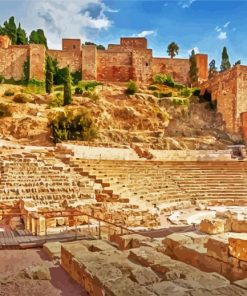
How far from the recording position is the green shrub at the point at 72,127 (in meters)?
26.2

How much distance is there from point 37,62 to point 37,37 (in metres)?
8.41

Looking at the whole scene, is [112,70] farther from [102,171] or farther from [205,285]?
[205,285]

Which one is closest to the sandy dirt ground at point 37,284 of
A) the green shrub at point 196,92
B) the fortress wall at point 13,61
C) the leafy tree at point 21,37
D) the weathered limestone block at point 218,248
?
the weathered limestone block at point 218,248

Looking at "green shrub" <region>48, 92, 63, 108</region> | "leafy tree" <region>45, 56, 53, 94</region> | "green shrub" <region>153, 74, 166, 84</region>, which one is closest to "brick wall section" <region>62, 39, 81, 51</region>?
"leafy tree" <region>45, 56, 53, 94</region>

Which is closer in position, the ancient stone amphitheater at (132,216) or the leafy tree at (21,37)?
the ancient stone amphitheater at (132,216)

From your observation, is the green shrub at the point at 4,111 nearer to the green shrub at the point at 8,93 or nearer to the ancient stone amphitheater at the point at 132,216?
the green shrub at the point at 8,93

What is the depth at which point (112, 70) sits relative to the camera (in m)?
Answer: 42.9

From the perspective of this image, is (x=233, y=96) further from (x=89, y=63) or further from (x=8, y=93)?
(x=8, y=93)

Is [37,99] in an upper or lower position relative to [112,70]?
lower

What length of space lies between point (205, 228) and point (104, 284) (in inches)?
189

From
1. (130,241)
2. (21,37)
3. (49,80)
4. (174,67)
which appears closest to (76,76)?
(49,80)

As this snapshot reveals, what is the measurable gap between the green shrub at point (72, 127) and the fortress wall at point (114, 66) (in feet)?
53.6

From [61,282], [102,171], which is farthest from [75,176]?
[61,282]

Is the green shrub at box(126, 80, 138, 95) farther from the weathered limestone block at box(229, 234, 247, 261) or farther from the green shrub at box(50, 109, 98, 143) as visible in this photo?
the weathered limestone block at box(229, 234, 247, 261)
